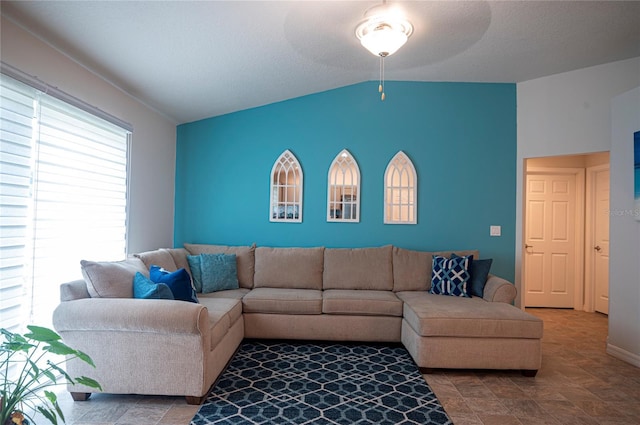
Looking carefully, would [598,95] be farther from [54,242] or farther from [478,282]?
[54,242]

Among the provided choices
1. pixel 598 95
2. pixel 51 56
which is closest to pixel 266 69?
pixel 51 56

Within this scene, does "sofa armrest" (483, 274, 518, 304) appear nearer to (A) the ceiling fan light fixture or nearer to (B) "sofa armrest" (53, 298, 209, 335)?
(A) the ceiling fan light fixture

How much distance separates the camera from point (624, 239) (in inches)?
133

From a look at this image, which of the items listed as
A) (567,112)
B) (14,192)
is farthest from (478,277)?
(14,192)

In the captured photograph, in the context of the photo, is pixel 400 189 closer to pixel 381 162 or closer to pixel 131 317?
pixel 381 162

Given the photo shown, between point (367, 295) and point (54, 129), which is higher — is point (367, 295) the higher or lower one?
the lower one

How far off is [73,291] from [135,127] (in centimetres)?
181

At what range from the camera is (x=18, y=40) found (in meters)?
2.28

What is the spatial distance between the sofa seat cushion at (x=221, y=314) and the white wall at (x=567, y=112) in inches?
122

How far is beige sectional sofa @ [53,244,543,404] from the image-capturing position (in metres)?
2.34

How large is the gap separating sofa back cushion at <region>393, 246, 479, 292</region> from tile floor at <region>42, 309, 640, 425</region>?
3.48 feet

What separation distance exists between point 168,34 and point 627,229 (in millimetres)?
4046

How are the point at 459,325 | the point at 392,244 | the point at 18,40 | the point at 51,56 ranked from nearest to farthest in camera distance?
1. the point at 18,40
2. the point at 51,56
3. the point at 459,325
4. the point at 392,244

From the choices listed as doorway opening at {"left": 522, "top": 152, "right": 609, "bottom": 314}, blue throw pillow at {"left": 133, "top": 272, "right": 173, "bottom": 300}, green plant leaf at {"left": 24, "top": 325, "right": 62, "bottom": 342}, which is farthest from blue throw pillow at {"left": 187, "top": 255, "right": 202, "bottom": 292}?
doorway opening at {"left": 522, "top": 152, "right": 609, "bottom": 314}
